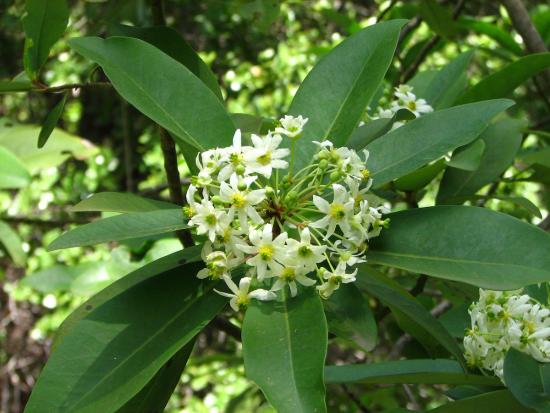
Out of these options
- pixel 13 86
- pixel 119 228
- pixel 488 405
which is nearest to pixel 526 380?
pixel 488 405

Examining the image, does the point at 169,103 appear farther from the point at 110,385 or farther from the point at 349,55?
the point at 110,385

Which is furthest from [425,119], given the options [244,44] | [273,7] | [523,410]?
[244,44]

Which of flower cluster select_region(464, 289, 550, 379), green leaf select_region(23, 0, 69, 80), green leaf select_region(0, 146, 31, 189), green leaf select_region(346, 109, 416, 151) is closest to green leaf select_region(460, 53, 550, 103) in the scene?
green leaf select_region(346, 109, 416, 151)

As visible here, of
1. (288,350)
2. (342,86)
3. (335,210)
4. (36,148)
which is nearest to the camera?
(288,350)

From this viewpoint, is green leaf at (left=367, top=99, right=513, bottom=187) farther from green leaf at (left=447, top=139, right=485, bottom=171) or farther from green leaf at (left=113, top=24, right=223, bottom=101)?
green leaf at (left=113, top=24, right=223, bottom=101)

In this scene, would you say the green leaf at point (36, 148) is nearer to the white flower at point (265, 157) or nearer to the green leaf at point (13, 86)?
the green leaf at point (13, 86)

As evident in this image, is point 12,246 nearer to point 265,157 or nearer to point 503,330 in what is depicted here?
point 265,157
